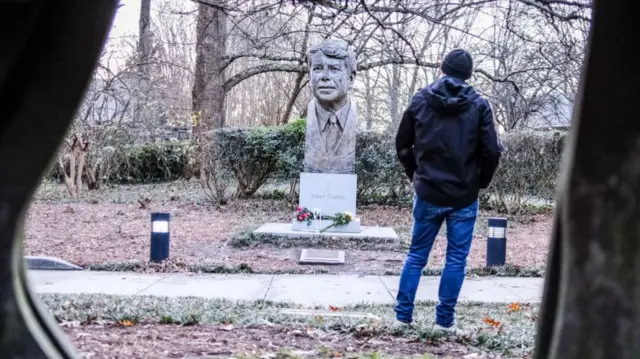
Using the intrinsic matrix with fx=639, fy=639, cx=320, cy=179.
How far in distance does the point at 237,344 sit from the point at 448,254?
1.59 m

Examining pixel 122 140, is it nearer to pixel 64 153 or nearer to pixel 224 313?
pixel 64 153

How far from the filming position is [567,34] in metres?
6.13

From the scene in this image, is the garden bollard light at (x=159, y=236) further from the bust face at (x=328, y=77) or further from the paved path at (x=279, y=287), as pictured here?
the bust face at (x=328, y=77)

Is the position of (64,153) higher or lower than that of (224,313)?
higher

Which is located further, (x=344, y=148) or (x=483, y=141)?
(x=344, y=148)

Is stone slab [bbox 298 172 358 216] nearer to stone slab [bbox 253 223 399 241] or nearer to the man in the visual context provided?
stone slab [bbox 253 223 399 241]

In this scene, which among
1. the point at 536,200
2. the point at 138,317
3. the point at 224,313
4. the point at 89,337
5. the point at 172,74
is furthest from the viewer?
the point at 172,74

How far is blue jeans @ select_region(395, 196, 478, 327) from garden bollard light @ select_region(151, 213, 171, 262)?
448 cm

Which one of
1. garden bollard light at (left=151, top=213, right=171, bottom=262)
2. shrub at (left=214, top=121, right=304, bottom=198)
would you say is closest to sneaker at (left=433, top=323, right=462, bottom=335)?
garden bollard light at (left=151, top=213, right=171, bottom=262)

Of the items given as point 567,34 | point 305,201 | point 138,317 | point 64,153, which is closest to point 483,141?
point 567,34

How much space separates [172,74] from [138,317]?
2449 cm

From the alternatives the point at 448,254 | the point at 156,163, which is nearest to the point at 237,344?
the point at 448,254

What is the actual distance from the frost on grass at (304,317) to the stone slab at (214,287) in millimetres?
523

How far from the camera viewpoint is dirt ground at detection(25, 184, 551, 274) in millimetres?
8781
